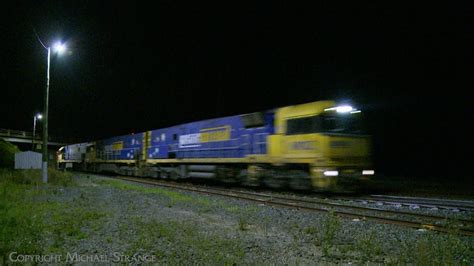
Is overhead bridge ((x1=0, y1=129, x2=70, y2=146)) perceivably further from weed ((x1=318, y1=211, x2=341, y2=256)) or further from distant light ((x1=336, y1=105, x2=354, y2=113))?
weed ((x1=318, y1=211, x2=341, y2=256))

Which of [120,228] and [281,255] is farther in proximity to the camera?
[120,228]

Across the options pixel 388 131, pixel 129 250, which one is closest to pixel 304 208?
pixel 129 250

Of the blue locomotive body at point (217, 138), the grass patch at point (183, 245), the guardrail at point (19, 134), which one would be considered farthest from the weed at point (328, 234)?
the guardrail at point (19, 134)

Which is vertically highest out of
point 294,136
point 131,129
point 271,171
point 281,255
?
point 131,129

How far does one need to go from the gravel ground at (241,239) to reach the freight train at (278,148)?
3610mm

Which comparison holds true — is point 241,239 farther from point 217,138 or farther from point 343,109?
point 217,138

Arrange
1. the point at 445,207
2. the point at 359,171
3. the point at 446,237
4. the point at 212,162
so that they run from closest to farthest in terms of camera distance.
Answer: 1. the point at 446,237
2. the point at 445,207
3. the point at 359,171
4. the point at 212,162

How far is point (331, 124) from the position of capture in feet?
46.7

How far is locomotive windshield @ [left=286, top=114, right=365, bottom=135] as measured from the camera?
46.5ft

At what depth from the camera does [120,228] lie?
852 centimetres

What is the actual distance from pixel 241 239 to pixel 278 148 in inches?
330

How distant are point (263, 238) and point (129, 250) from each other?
8.32 ft

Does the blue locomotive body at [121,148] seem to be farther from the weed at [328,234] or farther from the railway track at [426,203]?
the weed at [328,234]

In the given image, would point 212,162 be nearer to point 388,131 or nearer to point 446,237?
point 446,237
